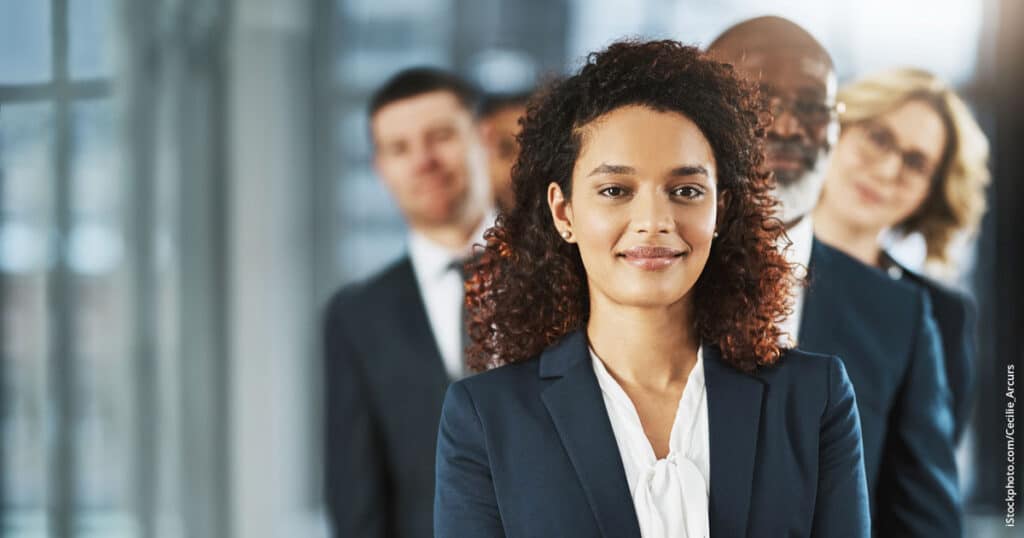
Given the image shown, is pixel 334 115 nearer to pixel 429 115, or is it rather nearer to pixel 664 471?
pixel 429 115

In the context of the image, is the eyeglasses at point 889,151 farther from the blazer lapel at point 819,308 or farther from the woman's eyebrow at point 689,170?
the woman's eyebrow at point 689,170

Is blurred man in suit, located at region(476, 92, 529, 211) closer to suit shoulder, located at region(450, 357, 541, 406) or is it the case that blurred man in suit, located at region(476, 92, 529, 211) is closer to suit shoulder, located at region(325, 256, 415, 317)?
suit shoulder, located at region(325, 256, 415, 317)

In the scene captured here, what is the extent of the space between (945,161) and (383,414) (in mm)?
1154

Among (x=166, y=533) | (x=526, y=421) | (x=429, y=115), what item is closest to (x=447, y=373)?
(x=429, y=115)

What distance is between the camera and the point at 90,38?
3021mm

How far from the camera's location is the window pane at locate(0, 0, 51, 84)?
275 centimetres

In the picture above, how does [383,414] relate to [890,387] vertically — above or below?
below

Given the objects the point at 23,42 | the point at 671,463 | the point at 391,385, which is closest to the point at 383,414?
the point at 391,385

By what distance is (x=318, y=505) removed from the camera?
409cm

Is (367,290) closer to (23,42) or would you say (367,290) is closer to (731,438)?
(23,42)

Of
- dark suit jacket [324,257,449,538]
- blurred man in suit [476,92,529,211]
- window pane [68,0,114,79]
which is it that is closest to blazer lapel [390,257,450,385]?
dark suit jacket [324,257,449,538]

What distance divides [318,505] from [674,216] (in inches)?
125

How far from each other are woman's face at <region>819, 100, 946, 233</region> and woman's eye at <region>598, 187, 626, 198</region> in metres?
0.48

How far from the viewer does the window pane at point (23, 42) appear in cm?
275
